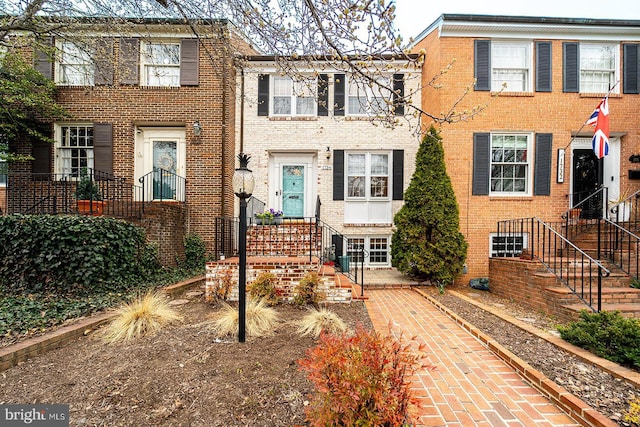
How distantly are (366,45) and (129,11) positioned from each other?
516 cm

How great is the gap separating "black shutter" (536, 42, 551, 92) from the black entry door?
222 centimetres

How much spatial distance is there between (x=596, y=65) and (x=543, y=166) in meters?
3.45

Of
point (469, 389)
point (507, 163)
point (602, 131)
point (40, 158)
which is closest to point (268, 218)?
point (469, 389)

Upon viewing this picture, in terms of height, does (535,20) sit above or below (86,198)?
above

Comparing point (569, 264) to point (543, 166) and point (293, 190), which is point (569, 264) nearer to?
point (543, 166)

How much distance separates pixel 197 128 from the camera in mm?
8680

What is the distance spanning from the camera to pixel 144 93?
8719mm

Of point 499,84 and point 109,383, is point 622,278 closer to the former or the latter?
point 499,84

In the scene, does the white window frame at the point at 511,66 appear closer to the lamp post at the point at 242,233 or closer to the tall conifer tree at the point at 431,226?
the tall conifer tree at the point at 431,226

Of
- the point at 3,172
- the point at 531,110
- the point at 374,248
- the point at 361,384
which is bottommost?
the point at 374,248

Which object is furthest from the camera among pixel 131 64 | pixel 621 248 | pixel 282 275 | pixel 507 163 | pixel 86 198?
pixel 131 64

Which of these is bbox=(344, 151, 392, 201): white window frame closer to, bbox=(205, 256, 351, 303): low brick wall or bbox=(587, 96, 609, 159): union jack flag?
bbox=(205, 256, 351, 303): low brick wall

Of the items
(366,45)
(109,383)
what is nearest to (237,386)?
(109,383)

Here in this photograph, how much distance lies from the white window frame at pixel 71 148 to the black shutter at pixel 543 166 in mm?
13594
